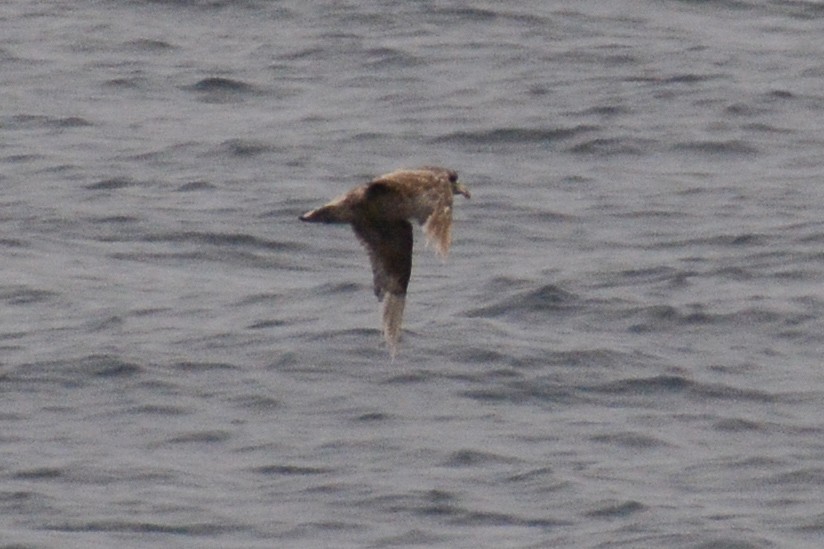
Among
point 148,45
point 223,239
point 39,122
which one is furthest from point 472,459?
point 148,45

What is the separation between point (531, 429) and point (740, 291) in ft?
10.2

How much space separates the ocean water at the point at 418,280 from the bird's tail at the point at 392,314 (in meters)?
2.22

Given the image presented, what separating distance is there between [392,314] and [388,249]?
0.61 metres

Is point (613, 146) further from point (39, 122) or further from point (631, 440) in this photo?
point (631, 440)

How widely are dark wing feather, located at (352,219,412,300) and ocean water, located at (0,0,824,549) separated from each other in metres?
2.63

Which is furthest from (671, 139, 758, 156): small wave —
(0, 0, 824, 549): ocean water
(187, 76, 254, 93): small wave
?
(187, 76, 254, 93): small wave

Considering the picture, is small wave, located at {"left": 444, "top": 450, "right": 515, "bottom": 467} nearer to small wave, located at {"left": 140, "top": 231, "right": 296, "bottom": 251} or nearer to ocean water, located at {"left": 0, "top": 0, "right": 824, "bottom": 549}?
ocean water, located at {"left": 0, "top": 0, "right": 824, "bottom": 549}

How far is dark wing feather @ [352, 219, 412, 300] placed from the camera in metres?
12.2

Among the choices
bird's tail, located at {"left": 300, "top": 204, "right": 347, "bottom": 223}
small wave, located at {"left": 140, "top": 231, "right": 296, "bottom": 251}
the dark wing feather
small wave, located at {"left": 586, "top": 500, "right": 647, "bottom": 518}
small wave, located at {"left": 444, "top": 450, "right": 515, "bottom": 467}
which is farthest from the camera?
small wave, located at {"left": 140, "top": 231, "right": 296, "bottom": 251}

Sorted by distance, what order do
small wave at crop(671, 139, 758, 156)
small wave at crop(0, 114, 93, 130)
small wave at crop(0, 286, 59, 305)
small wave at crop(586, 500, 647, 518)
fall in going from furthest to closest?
1. small wave at crop(0, 114, 93, 130)
2. small wave at crop(671, 139, 758, 156)
3. small wave at crop(0, 286, 59, 305)
4. small wave at crop(586, 500, 647, 518)

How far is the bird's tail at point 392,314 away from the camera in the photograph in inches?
510

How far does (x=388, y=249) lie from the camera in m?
12.5

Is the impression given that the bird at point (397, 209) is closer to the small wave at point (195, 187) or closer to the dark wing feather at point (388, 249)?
the dark wing feather at point (388, 249)

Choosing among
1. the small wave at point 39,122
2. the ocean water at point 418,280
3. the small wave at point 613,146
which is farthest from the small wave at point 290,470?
the small wave at point 39,122
